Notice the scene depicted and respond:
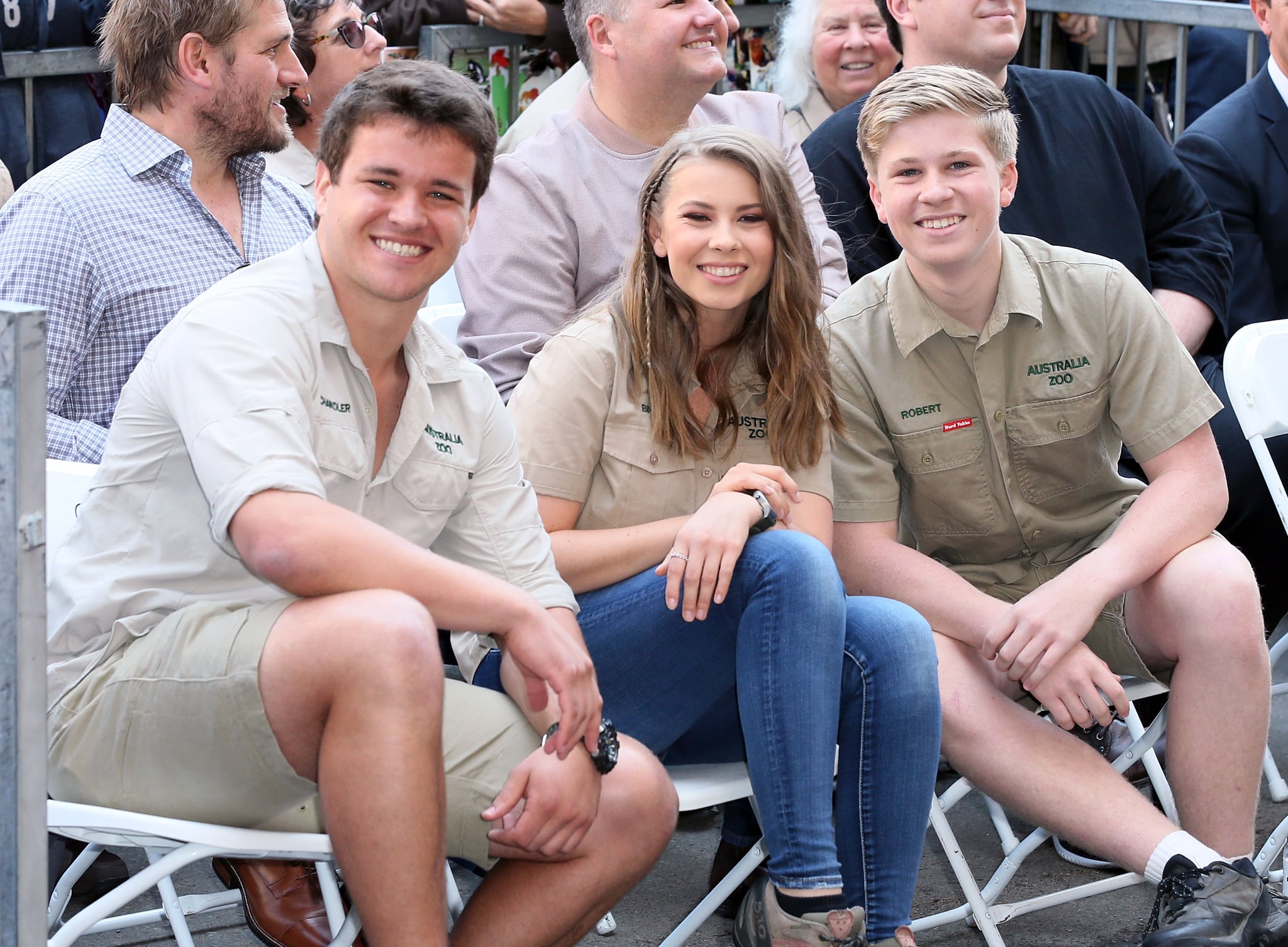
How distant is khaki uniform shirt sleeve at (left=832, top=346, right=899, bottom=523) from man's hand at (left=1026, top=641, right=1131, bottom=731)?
1.50ft

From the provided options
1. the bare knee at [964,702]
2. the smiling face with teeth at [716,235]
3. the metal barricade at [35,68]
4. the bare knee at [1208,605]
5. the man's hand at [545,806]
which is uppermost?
the metal barricade at [35,68]

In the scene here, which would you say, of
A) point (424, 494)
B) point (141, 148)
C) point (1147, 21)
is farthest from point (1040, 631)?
point (1147, 21)

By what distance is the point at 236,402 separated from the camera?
2.02m

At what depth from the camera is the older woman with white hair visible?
477cm

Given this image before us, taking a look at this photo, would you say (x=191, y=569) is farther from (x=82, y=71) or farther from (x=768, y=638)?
(x=82, y=71)

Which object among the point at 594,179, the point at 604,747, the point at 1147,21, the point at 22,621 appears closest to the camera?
the point at 22,621

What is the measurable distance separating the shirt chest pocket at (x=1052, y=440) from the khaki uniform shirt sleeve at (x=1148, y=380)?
6 centimetres

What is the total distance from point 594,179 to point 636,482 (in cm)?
98

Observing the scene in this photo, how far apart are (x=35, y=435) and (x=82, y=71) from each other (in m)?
3.75

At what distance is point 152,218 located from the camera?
3086 mm

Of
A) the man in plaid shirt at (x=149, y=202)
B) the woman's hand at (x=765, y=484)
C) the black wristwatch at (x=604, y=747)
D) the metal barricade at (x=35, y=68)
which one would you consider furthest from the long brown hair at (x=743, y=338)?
the metal barricade at (x=35, y=68)

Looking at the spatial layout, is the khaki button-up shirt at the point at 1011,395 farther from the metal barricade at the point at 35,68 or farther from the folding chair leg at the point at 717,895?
the metal barricade at the point at 35,68

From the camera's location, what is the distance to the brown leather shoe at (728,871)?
2949 millimetres

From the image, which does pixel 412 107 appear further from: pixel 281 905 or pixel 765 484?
pixel 281 905
